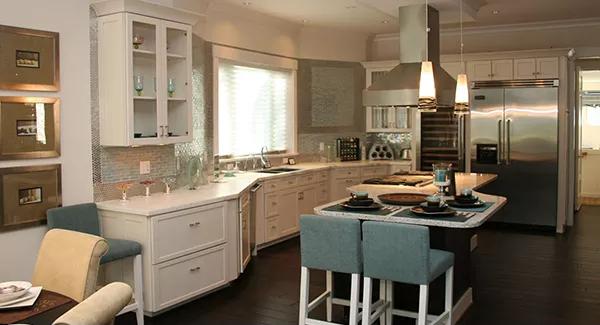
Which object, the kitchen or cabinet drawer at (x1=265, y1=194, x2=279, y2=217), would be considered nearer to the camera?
the kitchen

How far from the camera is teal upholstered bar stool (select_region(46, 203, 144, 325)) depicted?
13.3 feet

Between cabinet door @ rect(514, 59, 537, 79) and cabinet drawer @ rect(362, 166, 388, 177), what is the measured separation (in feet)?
7.08

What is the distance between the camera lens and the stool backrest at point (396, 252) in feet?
10.9

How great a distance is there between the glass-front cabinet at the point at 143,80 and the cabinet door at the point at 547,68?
15.6ft

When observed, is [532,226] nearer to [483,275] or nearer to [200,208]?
[483,275]

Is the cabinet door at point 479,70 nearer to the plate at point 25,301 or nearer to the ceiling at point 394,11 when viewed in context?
the ceiling at point 394,11

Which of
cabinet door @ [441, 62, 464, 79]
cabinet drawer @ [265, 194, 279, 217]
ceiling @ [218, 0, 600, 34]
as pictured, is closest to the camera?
ceiling @ [218, 0, 600, 34]

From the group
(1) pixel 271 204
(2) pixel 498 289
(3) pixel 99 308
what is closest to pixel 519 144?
(2) pixel 498 289

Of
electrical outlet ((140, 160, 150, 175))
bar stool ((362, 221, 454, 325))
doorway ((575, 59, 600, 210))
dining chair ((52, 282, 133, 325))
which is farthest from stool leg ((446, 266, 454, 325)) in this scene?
doorway ((575, 59, 600, 210))

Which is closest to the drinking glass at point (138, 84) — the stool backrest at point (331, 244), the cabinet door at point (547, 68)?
the stool backrest at point (331, 244)

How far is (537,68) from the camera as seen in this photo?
7.58m

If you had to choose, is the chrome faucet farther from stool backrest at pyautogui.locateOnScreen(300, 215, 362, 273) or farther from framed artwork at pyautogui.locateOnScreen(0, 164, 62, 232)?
stool backrest at pyautogui.locateOnScreen(300, 215, 362, 273)

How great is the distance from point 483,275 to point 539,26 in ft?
13.9

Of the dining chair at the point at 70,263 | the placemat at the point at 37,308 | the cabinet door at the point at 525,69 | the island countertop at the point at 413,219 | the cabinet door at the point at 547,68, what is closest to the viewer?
the placemat at the point at 37,308
